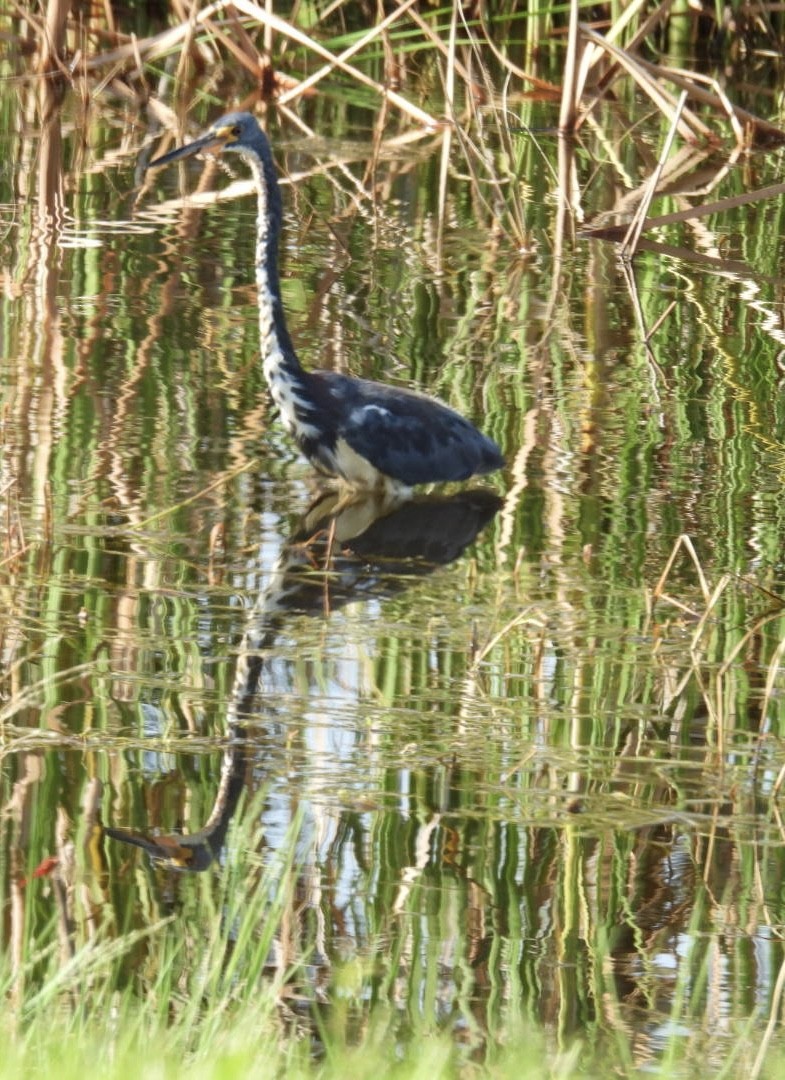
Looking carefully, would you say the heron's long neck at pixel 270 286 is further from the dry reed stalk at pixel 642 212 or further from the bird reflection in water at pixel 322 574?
the dry reed stalk at pixel 642 212

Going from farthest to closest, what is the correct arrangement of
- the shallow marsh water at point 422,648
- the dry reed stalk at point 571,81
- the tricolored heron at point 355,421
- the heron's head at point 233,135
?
the dry reed stalk at point 571,81 → the heron's head at point 233,135 → the tricolored heron at point 355,421 → the shallow marsh water at point 422,648

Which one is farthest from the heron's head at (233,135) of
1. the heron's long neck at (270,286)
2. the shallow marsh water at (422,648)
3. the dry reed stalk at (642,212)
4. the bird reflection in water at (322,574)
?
the dry reed stalk at (642,212)

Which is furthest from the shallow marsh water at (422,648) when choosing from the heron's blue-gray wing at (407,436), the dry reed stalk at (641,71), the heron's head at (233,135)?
the dry reed stalk at (641,71)

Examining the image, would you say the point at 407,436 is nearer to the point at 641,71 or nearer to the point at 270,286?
the point at 270,286

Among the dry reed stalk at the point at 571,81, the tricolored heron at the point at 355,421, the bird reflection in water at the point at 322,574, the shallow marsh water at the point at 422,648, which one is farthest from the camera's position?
the dry reed stalk at the point at 571,81

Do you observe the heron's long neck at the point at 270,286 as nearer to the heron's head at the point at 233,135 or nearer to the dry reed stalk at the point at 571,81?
the heron's head at the point at 233,135

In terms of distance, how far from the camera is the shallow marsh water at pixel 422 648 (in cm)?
395

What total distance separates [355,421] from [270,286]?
592mm

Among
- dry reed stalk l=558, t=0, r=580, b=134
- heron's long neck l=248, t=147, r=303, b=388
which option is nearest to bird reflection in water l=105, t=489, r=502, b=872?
heron's long neck l=248, t=147, r=303, b=388

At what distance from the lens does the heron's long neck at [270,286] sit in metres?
6.70

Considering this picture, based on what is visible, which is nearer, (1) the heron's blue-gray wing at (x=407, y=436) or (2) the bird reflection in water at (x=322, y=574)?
(2) the bird reflection in water at (x=322, y=574)

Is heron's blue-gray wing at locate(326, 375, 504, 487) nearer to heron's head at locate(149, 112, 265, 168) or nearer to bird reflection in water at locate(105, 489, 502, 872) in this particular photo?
bird reflection in water at locate(105, 489, 502, 872)

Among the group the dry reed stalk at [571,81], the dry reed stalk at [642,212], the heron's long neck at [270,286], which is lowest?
the heron's long neck at [270,286]

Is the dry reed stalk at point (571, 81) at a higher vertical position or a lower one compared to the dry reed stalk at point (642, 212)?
higher
